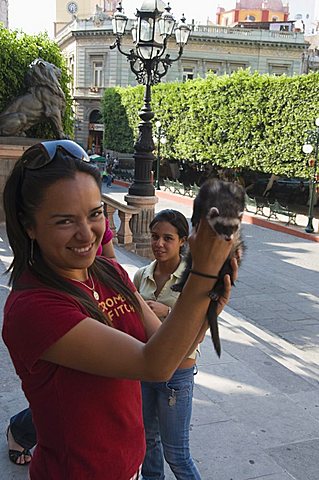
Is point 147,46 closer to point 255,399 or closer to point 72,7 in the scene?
point 255,399

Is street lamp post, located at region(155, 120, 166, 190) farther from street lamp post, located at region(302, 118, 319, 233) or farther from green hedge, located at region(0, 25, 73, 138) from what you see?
green hedge, located at region(0, 25, 73, 138)

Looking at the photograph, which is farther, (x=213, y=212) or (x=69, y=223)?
(x=69, y=223)

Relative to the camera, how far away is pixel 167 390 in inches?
101

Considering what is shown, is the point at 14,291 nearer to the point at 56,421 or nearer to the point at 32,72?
the point at 56,421

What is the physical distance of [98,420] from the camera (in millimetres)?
1437

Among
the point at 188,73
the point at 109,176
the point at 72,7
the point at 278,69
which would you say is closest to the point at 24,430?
the point at 109,176

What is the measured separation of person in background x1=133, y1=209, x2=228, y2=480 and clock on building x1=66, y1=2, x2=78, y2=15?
2717 inches

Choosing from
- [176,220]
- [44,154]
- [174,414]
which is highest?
[44,154]

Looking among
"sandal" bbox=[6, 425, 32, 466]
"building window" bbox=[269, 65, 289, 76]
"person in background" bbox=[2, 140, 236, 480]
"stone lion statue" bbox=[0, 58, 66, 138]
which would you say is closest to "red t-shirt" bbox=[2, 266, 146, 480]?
"person in background" bbox=[2, 140, 236, 480]

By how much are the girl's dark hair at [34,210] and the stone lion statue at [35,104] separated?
10955 mm

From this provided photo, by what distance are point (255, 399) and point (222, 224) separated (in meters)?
3.90

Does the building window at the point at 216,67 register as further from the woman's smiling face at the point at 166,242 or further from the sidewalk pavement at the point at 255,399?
the woman's smiling face at the point at 166,242

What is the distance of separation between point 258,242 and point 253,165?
7887mm

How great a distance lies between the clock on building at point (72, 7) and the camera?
64.7m
